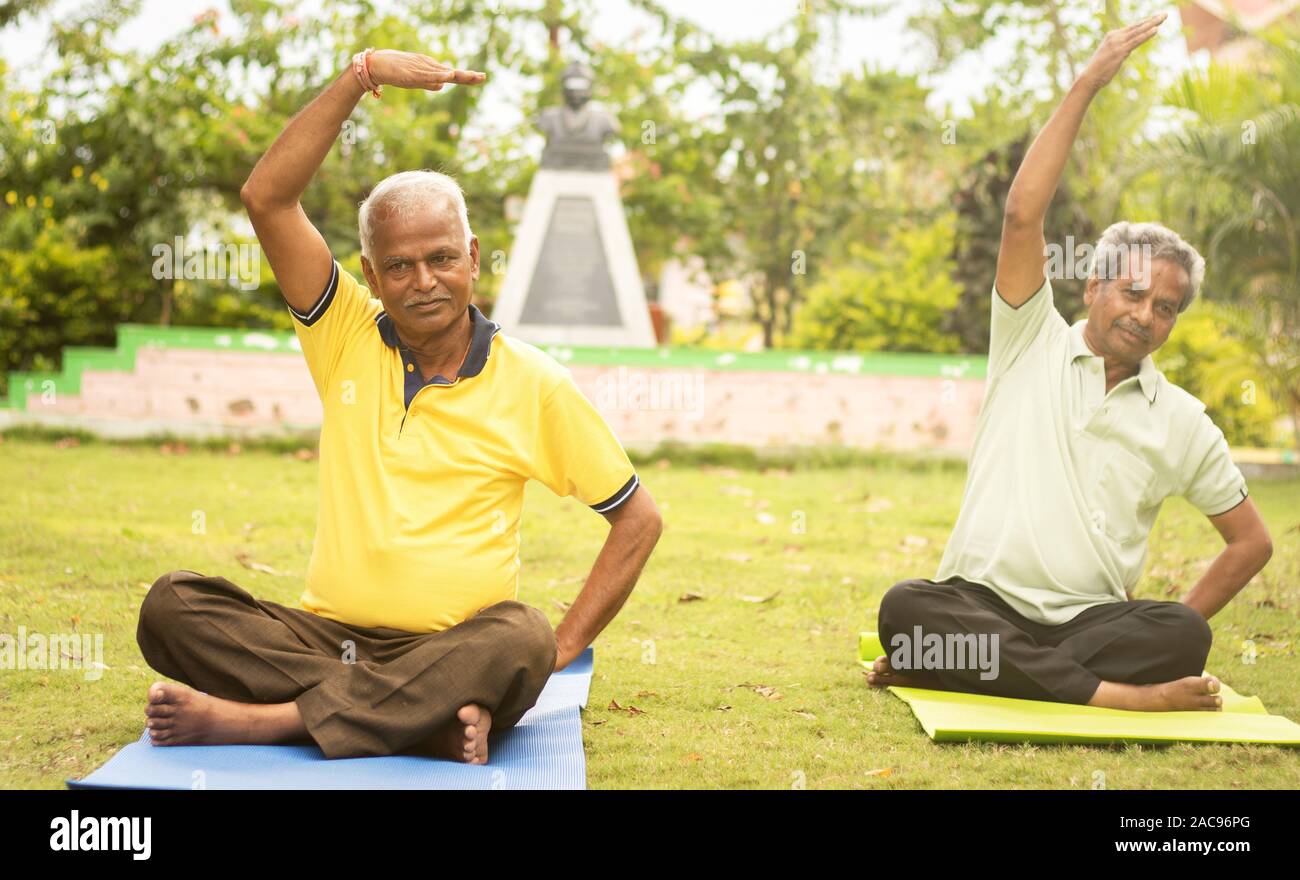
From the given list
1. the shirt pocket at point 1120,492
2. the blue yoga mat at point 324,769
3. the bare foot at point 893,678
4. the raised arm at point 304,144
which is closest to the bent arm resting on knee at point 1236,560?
the shirt pocket at point 1120,492

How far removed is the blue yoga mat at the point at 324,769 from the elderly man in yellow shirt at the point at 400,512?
54 mm

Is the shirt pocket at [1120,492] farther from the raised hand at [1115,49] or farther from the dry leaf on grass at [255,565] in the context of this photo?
the dry leaf on grass at [255,565]

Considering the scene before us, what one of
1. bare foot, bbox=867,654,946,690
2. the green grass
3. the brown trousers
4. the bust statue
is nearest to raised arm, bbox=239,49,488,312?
the brown trousers

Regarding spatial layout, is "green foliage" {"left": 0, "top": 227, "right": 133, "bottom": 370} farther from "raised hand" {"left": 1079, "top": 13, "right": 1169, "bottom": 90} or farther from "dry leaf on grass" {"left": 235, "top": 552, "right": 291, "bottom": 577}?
"raised hand" {"left": 1079, "top": 13, "right": 1169, "bottom": 90}

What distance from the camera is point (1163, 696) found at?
398cm

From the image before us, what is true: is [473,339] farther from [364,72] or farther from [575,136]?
[575,136]

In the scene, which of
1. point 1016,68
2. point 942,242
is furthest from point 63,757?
point 1016,68

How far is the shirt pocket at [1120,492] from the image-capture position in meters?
4.12

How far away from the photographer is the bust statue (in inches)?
528

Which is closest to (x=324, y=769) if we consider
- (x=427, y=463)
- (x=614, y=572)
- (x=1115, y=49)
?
(x=427, y=463)

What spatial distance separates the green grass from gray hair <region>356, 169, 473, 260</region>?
151cm

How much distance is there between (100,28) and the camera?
1483 centimetres

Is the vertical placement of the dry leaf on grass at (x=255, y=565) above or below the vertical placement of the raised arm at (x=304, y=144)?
below

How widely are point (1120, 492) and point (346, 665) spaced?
247 centimetres
